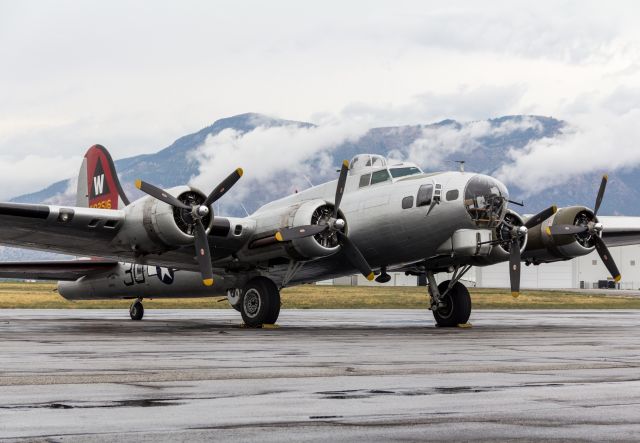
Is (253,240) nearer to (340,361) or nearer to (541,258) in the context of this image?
(541,258)

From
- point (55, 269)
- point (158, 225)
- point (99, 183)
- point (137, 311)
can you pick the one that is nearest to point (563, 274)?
point (137, 311)

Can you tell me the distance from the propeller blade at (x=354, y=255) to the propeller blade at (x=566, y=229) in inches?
231

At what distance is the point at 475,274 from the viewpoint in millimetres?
114562

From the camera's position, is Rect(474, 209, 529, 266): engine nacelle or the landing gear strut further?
the landing gear strut

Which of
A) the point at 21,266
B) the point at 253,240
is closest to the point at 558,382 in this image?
the point at 253,240

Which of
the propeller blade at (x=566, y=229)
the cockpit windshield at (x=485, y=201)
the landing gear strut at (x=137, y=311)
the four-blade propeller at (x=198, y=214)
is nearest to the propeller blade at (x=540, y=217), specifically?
the propeller blade at (x=566, y=229)

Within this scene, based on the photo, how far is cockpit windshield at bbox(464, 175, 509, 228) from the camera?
22.8 metres

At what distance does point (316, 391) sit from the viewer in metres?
9.88

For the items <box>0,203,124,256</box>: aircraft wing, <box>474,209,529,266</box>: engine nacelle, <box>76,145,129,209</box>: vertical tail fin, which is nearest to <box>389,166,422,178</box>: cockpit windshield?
<box>474,209,529,266</box>: engine nacelle

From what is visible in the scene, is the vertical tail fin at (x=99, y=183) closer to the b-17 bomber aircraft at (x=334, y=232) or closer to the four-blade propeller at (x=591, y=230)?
the b-17 bomber aircraft at (x=334, y=232)

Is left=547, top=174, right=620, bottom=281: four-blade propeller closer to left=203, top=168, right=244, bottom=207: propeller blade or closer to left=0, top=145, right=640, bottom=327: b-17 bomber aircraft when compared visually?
left=0, top=145, right=640, bottom=327: b-17 bomber aircraft

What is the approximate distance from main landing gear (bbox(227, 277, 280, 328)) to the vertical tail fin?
20.5 ft

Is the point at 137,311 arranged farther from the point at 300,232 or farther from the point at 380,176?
the point at 380,176

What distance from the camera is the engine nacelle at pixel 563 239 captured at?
1024 inches
